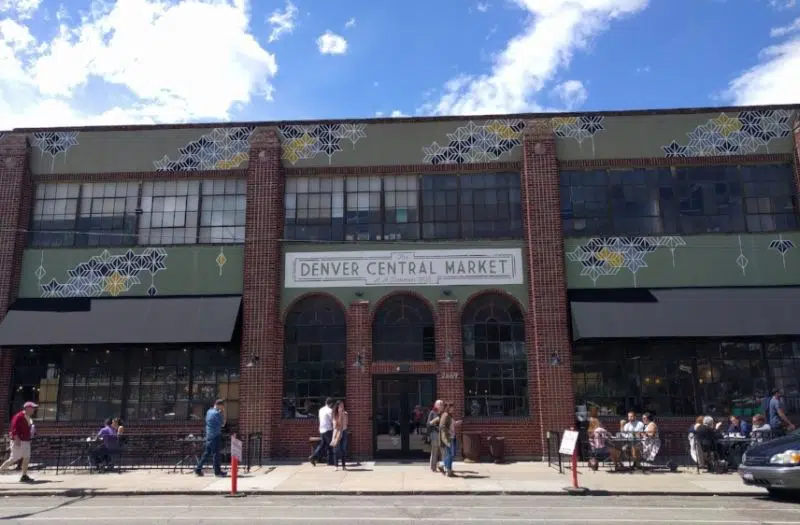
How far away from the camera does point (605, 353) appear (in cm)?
1788

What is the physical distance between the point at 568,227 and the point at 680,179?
12.0 ft

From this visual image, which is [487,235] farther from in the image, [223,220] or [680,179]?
[223,220]

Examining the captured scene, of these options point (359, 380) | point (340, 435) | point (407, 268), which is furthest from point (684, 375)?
point (340, 435)

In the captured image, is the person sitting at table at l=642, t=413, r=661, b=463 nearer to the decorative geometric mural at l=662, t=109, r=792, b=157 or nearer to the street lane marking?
the street lane marking

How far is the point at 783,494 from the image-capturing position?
12.0m

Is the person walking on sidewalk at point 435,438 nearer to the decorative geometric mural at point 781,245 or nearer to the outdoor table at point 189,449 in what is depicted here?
the outdoor table at point 189,449

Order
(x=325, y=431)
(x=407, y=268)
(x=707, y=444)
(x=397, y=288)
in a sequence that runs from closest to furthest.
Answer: (x=707, y=444)
(x=325, y=431)
(x=397, y=288)
(x=407, y=268)

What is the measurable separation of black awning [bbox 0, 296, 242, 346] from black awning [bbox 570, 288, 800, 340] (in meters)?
10.0

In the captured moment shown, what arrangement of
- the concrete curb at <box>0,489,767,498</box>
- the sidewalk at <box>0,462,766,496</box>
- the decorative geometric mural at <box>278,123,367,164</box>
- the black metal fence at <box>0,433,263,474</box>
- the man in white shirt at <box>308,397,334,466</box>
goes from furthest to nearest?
the decorative geometric mural at <box>278,123,367,164</box>, the black metal fence at <box>0,433,263,474</box>, the man in white shirt at <box>308,397,334,466</box>, the sidewalk at <box>0,462,766,496</box>, the concrete curb at <box>0,489,767,498</box>

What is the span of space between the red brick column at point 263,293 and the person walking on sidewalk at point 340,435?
7.50 ft

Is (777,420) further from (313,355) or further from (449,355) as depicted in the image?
(313,355)

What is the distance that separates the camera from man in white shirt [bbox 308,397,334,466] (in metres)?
16.3

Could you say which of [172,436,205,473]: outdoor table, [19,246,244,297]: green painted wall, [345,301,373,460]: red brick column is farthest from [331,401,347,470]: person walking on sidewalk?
[19,246,244,297]: green painted wall

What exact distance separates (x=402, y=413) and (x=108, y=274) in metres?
9.56
